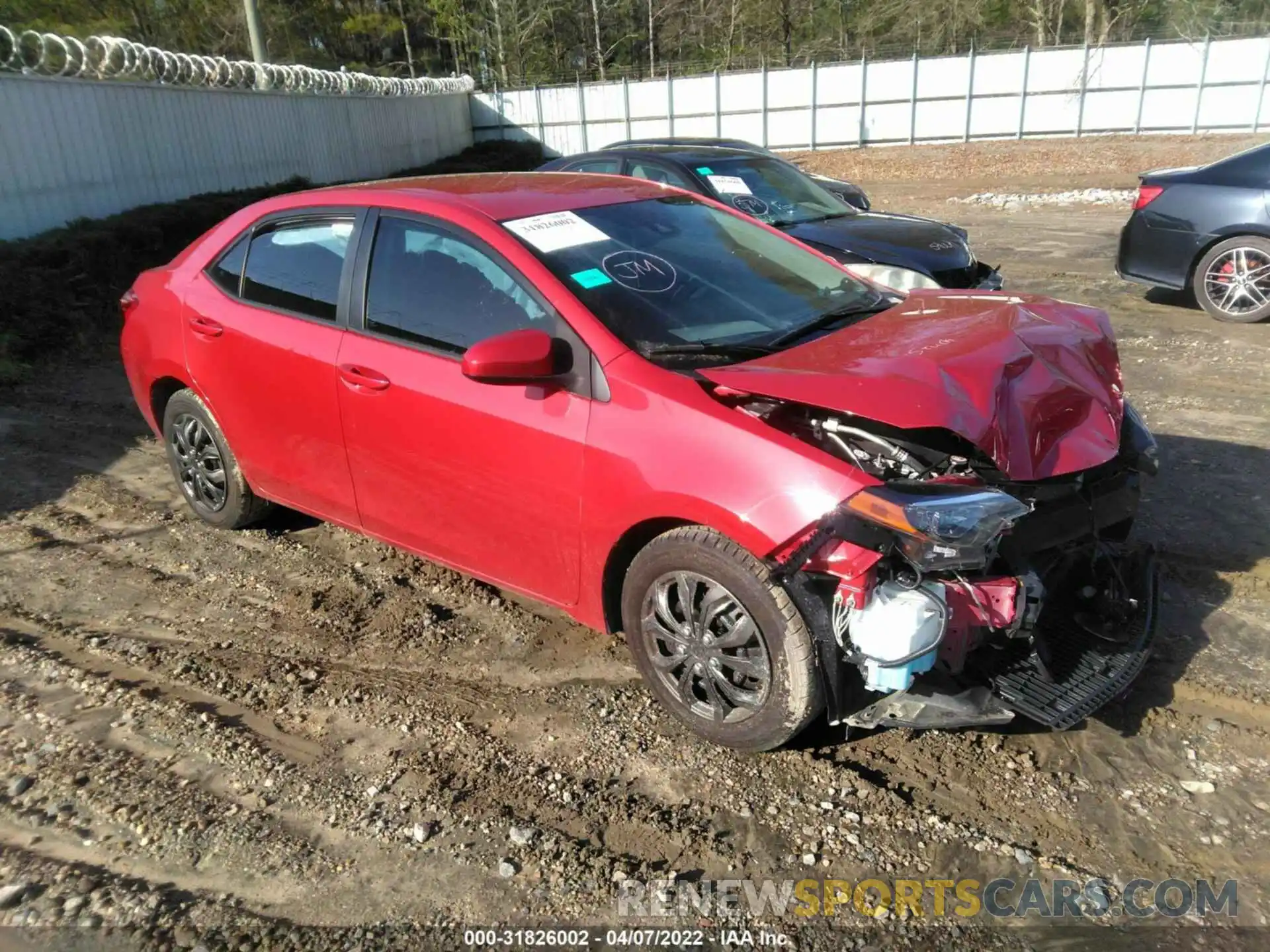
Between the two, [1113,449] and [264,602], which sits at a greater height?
[1113,449]

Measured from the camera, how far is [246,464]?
4.61 metres

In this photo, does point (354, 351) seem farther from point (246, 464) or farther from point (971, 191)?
point (971, 191)

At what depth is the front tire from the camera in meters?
2.83

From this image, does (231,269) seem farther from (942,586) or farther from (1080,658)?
(1080,658)

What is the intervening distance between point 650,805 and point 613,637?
105 cm

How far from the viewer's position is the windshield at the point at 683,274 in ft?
11.1

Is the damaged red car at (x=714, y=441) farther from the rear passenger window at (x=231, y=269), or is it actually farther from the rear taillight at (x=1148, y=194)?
the rear taillight at (x=1148, y=194)

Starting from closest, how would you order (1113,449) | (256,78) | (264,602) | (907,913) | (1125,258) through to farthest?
1. (907,913)
2. (1113,449)
3. (264,602)
4. (1125,258)
5. (256,78)

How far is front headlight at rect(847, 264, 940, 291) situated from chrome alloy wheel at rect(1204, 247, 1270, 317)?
3288 millimetres

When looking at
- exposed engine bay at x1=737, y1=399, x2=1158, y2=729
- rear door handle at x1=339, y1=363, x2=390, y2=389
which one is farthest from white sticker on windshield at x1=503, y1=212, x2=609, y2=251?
exposed engine bay at x1=737, y1=399, x2=1158, y2=729

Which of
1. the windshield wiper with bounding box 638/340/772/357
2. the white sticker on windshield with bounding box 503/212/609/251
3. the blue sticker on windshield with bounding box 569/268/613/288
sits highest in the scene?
the white sticker on windshield with bounding box 503/212/609/251

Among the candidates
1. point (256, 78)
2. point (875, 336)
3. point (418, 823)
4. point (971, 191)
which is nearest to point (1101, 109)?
point (971, 191)

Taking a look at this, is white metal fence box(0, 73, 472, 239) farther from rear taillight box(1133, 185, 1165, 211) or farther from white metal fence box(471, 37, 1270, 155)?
rear taillight box(1133, 185, 1165, 211)

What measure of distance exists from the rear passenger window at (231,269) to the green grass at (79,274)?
421 centimetres
